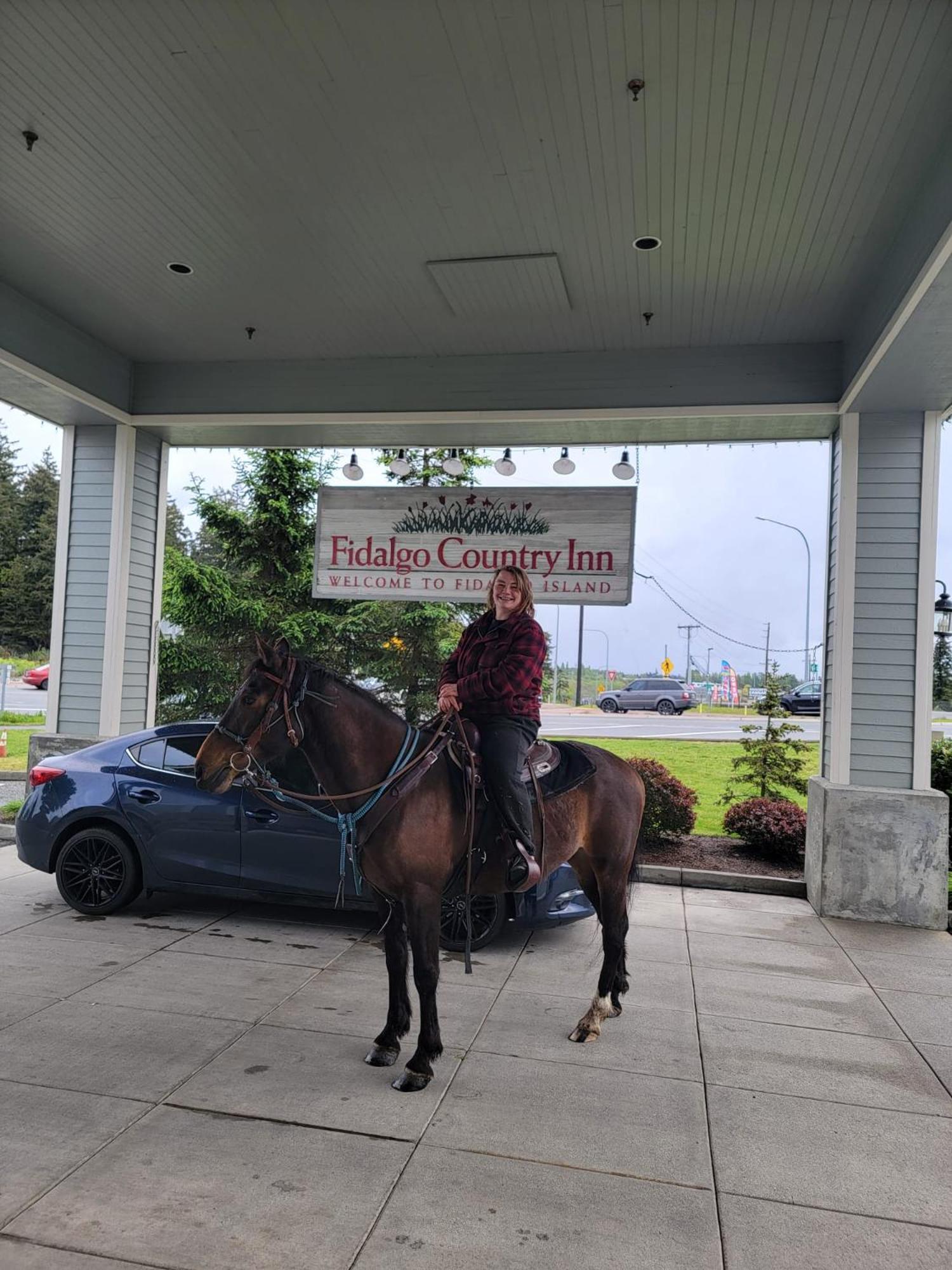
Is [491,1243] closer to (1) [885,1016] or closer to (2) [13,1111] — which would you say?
(2) [13,1111]

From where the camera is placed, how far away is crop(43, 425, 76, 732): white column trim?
8.30 m

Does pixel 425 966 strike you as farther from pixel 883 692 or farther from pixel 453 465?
pixel 453 465

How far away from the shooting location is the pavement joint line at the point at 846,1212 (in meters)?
2.72

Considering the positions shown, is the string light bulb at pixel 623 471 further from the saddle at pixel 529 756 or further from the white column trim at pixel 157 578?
the white column trim at pixel 157 578

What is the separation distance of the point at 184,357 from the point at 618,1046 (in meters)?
7.30

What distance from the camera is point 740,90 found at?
4.12 m

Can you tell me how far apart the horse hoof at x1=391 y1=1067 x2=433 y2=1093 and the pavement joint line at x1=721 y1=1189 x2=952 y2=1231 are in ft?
4.14

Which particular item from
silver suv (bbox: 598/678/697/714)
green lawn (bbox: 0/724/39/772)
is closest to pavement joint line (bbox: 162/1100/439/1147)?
green lawn (bbox: 0/724/39/772)

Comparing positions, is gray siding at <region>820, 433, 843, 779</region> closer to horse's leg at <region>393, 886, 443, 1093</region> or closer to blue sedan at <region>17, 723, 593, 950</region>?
blue sedan at <region>17, 723, 593, 950</region>

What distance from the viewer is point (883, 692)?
6848 mm

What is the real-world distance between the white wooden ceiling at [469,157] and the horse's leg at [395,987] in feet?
13.5

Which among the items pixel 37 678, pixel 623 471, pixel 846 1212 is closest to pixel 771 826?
pixel 623 471

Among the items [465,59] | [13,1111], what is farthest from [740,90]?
[13,1111]

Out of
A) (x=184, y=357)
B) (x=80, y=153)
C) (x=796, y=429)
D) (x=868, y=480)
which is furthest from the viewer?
(x=184, y=357)
